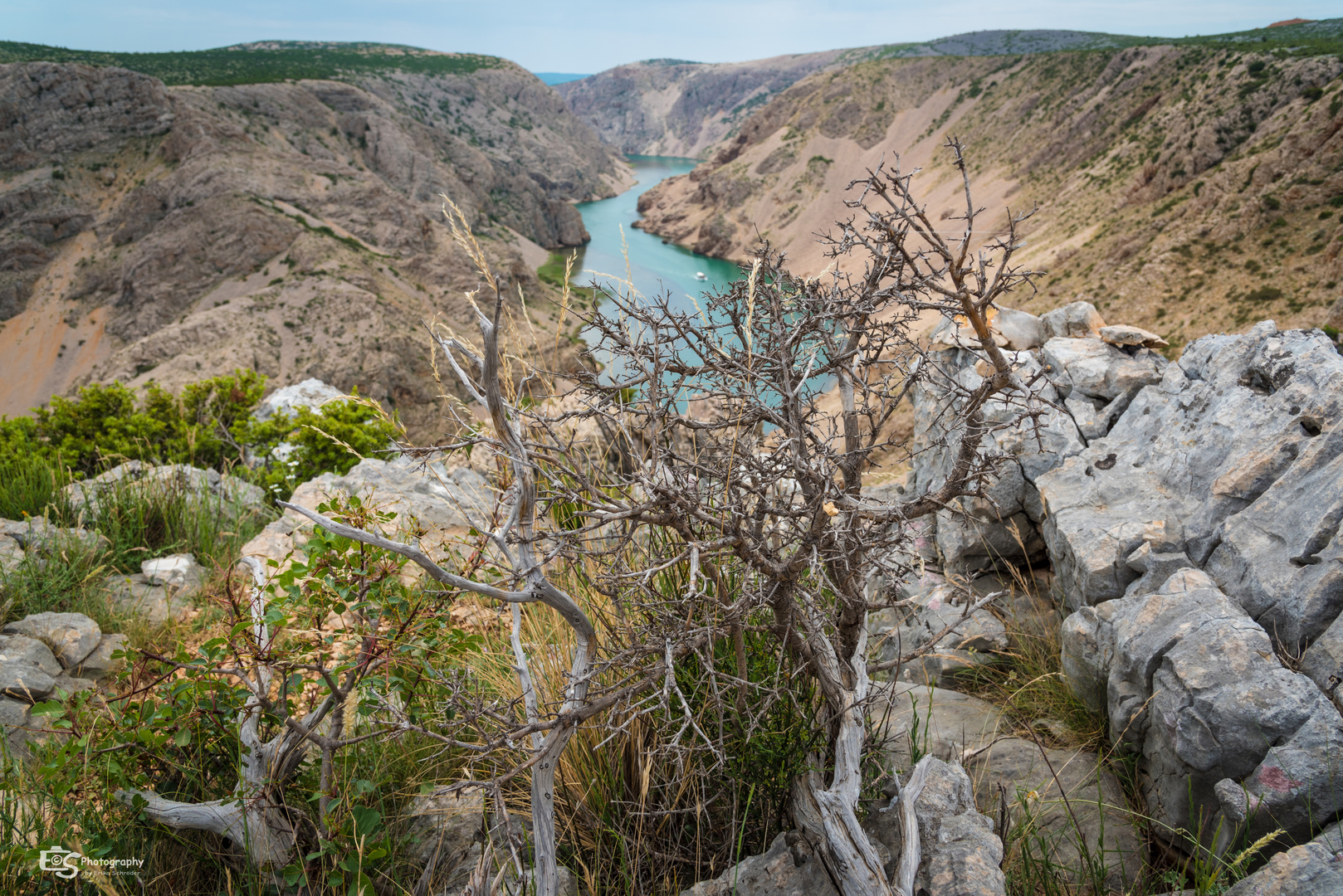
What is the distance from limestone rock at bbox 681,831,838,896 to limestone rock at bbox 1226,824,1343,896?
3.47 feet

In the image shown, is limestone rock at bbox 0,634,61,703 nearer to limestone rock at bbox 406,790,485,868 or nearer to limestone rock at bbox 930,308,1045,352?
limestone rock at bbox 406,790,485,868

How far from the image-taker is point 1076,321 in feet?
20.3

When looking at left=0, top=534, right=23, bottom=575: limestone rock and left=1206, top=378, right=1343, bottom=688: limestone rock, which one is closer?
left=1206, top=378, right=1343, bottom=688: limestone rock

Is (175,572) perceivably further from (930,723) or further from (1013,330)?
(1013,330)

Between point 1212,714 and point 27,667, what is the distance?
486 centimetres

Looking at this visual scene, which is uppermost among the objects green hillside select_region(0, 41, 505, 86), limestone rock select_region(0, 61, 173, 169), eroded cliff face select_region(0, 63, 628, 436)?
green hillside select_region(0, 41, 505, 86)

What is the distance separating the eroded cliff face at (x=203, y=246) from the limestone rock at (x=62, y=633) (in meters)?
33.7

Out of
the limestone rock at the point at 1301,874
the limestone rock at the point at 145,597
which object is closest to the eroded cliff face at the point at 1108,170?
the limestone rock at the point at 1301,874

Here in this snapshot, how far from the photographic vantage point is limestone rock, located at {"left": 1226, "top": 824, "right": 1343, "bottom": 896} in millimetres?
1674

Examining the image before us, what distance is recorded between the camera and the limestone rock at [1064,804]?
214 cm

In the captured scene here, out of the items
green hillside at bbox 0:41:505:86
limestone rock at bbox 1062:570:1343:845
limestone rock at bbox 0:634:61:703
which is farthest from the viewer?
green hillside at bbox 0:41:505:86

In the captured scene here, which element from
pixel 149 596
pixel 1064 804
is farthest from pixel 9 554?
pixel 1064 804

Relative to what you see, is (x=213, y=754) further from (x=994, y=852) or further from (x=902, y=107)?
(x=902, y=107)

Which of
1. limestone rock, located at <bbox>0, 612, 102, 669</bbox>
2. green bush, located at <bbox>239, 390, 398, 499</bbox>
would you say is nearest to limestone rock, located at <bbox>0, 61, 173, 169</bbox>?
green bush, located at <bbox>239, 390, 398, 499</bbox>
